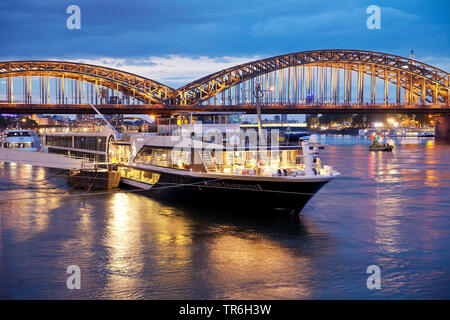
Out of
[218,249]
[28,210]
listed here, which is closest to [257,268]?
[218,249]

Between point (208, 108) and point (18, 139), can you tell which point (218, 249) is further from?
point (208, 108)

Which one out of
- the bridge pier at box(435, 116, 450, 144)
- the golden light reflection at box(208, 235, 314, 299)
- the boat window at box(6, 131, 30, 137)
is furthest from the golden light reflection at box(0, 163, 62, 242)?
the bridge pier at box(435, 116, 450, 144)

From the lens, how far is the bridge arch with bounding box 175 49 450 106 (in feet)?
369

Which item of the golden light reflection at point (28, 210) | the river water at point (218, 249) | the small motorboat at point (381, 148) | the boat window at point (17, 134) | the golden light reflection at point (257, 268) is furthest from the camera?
the small motorboat at point (381, 148)

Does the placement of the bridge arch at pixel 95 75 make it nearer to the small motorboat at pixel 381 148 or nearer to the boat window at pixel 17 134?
the boat window at pixel 17 134

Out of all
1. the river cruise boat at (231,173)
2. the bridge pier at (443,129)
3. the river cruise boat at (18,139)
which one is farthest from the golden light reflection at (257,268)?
the bridge pier at (443,129)

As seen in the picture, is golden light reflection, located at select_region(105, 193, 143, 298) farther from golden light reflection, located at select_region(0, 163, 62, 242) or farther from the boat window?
the boat window

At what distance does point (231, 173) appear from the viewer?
2481cm

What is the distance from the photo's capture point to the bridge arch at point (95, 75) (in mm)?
98625

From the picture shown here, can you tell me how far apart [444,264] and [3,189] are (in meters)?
30.6

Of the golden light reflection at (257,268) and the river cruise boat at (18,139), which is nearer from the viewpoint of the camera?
the golden light reflection at (257,268)

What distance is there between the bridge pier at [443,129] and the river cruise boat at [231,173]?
10748 cm
